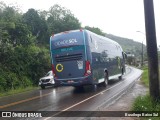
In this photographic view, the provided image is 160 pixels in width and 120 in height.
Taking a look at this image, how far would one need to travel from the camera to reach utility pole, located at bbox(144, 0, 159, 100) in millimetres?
10555

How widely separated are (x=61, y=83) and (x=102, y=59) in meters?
4.31

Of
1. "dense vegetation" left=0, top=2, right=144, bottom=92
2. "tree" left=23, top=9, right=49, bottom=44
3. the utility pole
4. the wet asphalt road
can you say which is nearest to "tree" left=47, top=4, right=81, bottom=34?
"tree" left=23, top=9, right=49, bottom=44

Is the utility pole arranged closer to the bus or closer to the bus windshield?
the bus

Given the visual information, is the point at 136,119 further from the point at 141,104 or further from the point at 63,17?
the point at 63,17

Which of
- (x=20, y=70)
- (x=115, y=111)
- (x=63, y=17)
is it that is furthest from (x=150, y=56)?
(x=63, y=17)

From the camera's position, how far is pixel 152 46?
1062 cm

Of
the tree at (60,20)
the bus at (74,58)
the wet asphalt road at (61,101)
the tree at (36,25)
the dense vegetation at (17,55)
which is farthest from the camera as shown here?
the tree at (60,20)

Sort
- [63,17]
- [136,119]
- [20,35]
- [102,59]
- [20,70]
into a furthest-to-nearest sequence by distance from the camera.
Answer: [63,17]
[20,35]
[20,70]
[102,59]
[136,119]

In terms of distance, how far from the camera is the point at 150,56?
35.0 ft

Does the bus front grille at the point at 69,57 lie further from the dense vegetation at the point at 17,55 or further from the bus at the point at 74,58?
the dense vegetation at the point at 17,55

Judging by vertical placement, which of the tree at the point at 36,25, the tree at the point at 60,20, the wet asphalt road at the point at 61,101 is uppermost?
the tree at the point at 60,20

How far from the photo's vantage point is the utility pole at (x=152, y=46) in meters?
10.6

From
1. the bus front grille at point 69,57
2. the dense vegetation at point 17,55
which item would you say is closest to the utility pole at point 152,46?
the bus front grille at point 69,57

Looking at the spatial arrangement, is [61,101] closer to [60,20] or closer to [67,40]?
[67,40]
